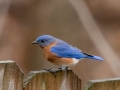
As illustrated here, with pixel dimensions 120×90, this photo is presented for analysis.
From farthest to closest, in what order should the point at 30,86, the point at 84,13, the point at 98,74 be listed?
the point at 84,13, the point at 98,74, the point at 30,86

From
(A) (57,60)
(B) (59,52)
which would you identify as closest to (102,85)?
(A) (57,60)

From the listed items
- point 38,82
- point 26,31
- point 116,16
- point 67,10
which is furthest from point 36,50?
point 38,82

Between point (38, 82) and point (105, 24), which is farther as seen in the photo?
point (105, 24)

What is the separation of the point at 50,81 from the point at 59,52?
37.2 inches

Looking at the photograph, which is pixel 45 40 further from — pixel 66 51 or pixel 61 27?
pixel 61 27

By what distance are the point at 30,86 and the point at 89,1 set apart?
4.90 m

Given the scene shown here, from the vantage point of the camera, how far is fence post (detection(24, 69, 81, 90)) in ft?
9.27

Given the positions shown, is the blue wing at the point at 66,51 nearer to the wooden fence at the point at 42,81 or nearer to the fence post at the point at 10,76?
the wooden fence at the point at 42,81

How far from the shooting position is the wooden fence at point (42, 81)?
2.69 metres

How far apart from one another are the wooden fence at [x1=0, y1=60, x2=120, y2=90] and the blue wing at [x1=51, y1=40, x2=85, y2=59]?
784 mm

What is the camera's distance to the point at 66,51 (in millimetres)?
3803

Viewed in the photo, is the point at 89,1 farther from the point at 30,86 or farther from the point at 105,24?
the point at 30,86

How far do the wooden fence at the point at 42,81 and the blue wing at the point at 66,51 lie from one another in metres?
0.78

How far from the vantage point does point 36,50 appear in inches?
296
